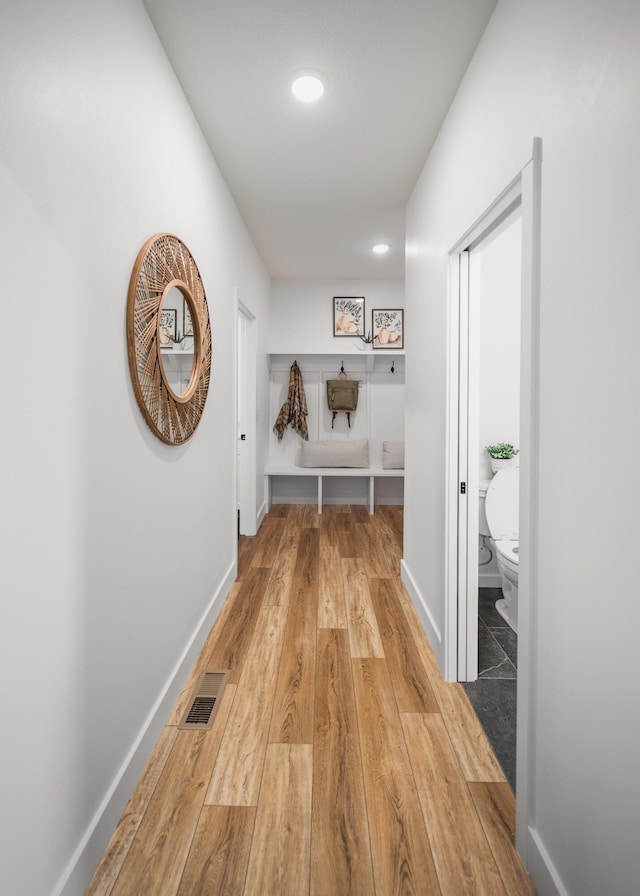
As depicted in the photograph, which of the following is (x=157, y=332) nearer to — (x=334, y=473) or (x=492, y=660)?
(x=492, y=660)

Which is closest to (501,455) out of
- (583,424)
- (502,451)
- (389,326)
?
(502,451)

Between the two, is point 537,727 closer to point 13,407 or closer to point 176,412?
point 13,407

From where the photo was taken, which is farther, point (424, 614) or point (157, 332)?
point (424, 614)

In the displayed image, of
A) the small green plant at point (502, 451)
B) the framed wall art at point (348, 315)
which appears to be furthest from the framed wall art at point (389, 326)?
the small green plant at point (502, 451)

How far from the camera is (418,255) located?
2861 mm

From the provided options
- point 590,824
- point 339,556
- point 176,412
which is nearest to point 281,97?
point 176,412

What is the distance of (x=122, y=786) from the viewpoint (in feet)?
4.91

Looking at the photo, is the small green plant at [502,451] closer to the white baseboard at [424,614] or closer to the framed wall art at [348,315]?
the white baseboard at [424,614]

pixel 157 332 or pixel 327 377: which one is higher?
pixel 327 377

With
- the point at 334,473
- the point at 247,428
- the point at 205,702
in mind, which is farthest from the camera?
the point at 334,473

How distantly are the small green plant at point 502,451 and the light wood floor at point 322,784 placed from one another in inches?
45.1

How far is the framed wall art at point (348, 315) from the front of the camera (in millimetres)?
5543

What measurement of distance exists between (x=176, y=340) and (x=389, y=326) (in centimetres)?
390

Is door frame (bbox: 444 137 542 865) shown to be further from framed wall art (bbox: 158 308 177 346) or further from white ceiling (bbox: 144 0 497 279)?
framed wall art (bbox: 158 308 177 346)
